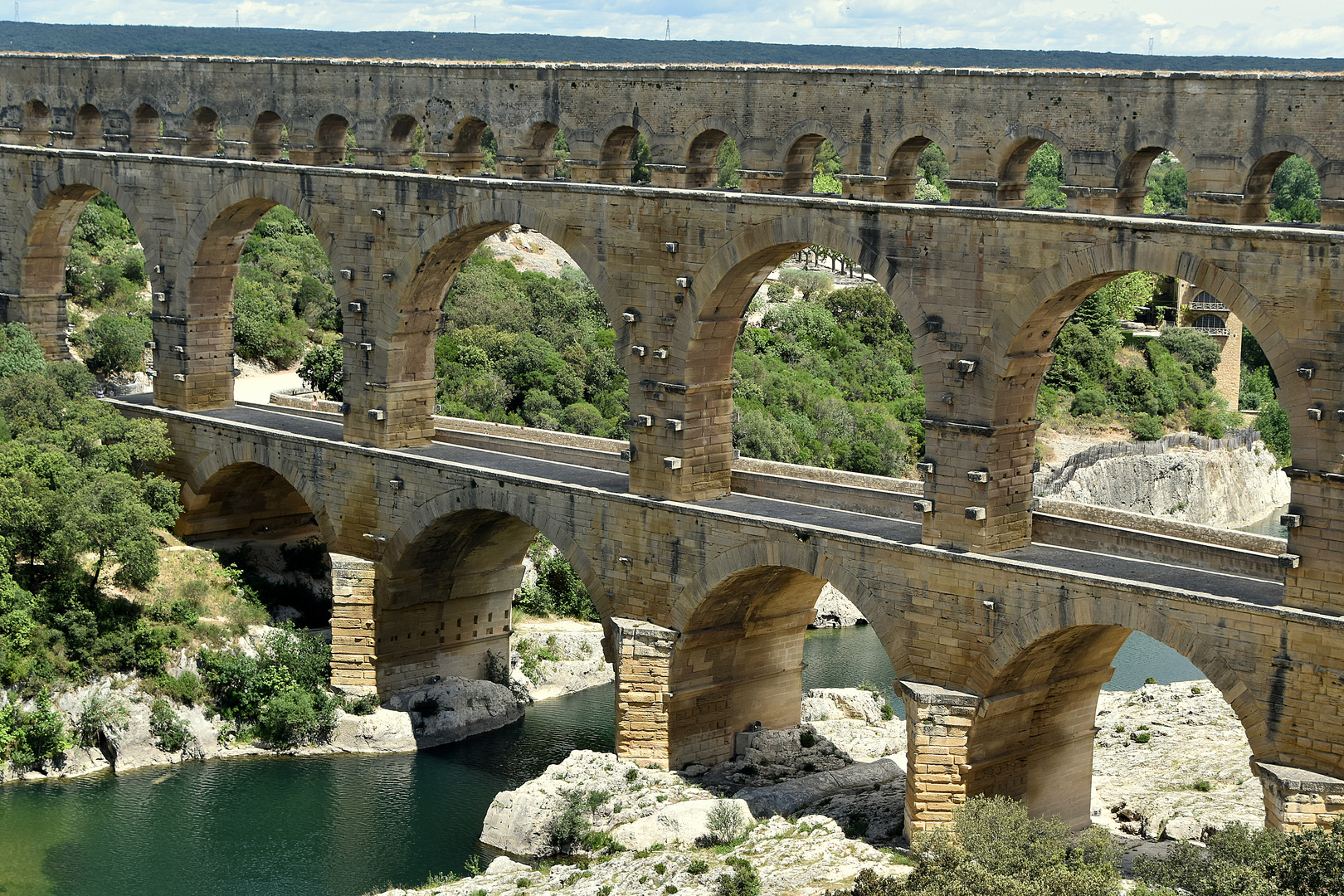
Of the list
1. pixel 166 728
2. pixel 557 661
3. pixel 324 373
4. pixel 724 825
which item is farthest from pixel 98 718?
pixel 324 373

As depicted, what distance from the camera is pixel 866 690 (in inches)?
1451

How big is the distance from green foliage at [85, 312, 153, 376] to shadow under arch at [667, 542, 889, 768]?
24999 millimetres

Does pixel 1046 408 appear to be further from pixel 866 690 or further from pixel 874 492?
pixel 874 492

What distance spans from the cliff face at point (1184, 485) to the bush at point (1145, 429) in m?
4.53

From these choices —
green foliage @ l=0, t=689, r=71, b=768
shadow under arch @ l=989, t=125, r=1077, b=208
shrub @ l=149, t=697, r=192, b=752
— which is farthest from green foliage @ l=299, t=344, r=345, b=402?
shadow under arch @ l=989, t=125, r=1077, b=208

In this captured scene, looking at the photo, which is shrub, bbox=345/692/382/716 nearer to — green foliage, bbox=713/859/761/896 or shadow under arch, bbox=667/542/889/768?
shadow under arch, bbox=667/542/889/768

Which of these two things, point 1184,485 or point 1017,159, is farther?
point 1184,485

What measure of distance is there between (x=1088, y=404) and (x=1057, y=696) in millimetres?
42748

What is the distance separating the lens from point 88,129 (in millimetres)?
42594

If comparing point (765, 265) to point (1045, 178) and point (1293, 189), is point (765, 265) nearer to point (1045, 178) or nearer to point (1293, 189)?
point (1045, 178)

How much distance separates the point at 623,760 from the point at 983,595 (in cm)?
764

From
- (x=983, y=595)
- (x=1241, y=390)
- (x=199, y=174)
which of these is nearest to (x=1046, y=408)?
(x=1241, y=390)

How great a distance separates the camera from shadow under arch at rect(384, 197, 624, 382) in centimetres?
3231

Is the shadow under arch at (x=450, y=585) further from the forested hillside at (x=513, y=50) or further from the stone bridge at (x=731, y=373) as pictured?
the forested hillside at (x=513, y=50)
